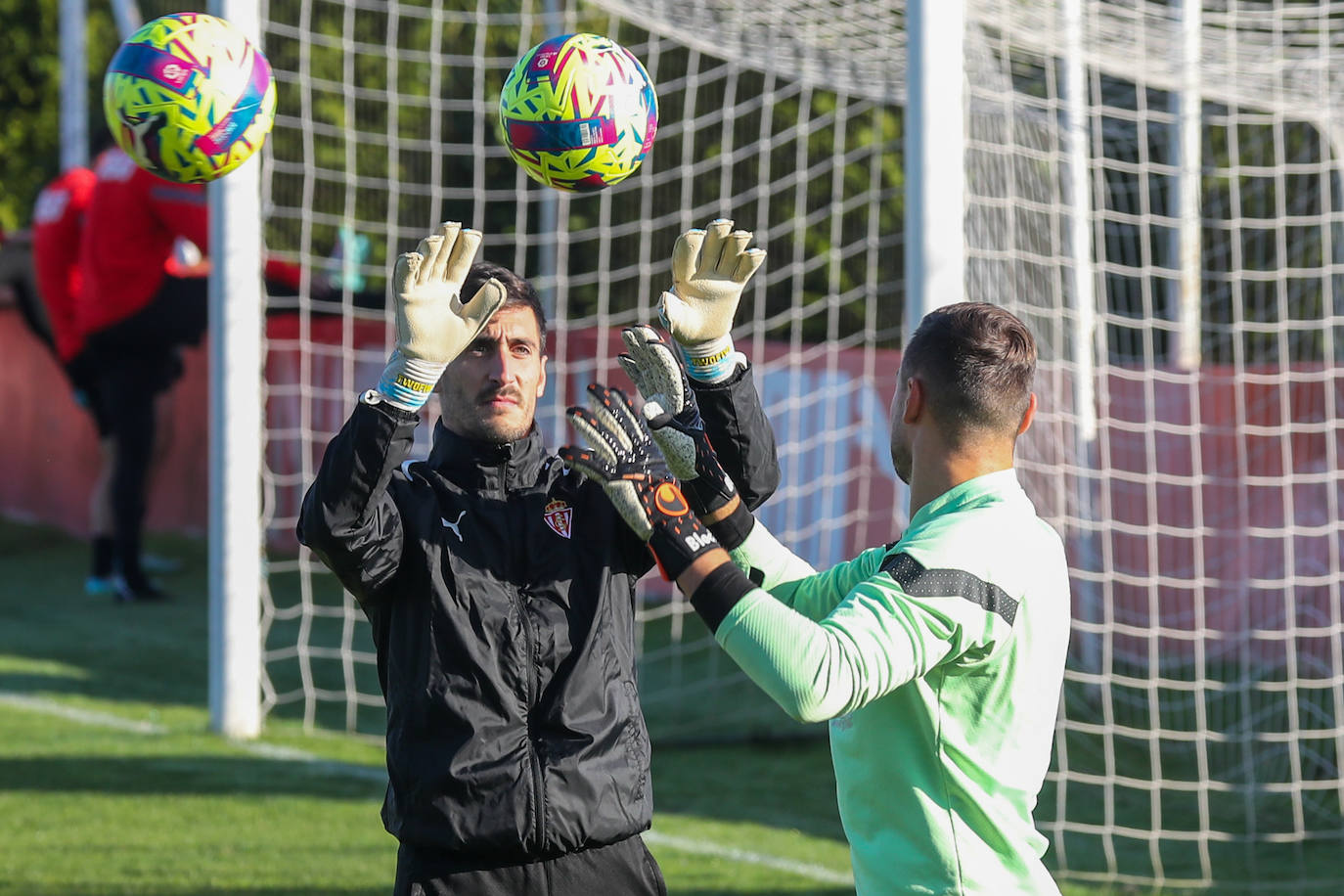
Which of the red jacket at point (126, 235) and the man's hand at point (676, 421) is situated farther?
the red jacket at point (126, 235)

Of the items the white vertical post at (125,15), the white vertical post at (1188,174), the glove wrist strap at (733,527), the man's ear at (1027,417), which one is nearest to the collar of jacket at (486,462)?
the glove wrist strap at (733,527)

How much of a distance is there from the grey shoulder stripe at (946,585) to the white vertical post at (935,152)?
124 inches

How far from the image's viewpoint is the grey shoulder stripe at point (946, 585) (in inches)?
89.0

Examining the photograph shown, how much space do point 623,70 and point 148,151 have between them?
43.1 inches

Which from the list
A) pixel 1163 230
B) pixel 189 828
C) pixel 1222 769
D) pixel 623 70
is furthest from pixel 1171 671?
pixel 623 70

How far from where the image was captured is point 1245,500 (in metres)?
8.67

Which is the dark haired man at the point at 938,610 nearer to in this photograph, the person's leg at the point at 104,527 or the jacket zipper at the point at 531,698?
the jacket zipper at the point at 531,698

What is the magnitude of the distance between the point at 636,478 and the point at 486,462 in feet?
1.99

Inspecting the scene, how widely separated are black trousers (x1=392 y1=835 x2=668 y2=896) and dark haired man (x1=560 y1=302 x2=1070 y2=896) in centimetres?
54

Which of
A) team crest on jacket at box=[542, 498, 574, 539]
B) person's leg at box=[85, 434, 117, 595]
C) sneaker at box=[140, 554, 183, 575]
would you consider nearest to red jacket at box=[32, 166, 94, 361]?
person's leg at box=[85, 434, 117, 595]

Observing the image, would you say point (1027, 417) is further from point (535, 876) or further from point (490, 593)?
point (535, 876)

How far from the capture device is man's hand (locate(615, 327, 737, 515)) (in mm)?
2547

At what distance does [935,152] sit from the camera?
5.41 meters

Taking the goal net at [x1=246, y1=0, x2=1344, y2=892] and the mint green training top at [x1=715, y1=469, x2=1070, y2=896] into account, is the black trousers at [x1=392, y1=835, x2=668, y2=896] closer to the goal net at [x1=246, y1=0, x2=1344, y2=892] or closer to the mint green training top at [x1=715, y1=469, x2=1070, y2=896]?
the mint green training top at [x1=715, y1=469, x2=1070, y2=896]
